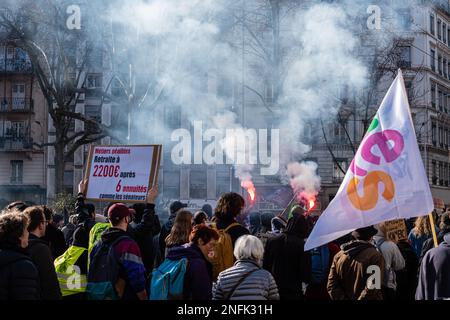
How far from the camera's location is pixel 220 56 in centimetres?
3406

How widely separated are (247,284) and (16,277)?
1670 millimetres

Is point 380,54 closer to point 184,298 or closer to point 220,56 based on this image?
point 220,56

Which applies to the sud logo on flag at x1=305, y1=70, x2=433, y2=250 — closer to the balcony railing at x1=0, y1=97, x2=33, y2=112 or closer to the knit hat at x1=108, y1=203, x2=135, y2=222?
the knit hat at x1=108, y1=203, x2=135, y2=222

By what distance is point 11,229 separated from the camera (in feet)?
15.9

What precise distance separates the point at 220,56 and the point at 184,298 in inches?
1161

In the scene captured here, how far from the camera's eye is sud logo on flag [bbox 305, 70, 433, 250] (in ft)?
17.9

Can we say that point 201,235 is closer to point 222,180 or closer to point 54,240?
point 54,240

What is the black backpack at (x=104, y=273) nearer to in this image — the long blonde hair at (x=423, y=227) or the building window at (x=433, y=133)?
the long blonde hair at (x=423, y=227)

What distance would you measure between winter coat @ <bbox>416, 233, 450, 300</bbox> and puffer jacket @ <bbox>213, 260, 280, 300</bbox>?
1.27 meters

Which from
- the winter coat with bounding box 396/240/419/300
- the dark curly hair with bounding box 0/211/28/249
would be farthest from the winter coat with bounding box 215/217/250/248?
the dark curly hair with bounding box 0/211/28/249

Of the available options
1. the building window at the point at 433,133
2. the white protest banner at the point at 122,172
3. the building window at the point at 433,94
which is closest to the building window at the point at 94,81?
the building window at the point at 433,94

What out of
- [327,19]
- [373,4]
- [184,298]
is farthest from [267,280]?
[373,4]

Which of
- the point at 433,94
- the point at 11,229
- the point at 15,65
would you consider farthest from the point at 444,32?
the point at 11,229
